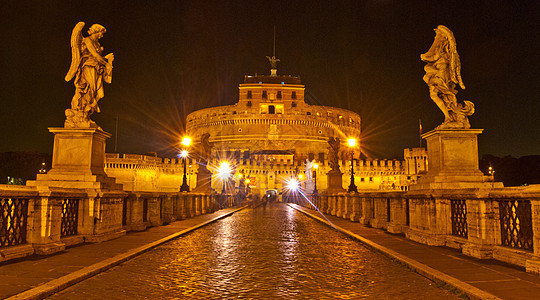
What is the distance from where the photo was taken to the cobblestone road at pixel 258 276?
5.04 m

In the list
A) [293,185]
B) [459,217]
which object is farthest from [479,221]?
[293,185]

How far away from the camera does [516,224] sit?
6.68 meters

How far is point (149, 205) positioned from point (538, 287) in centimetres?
1142

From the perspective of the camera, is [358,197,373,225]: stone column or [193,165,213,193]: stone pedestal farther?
[193,165,213,193]: stone pedestal

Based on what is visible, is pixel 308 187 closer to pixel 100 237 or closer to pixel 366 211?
pixel 366 211

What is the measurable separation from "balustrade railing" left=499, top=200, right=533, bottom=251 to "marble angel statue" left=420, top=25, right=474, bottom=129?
2724 millimetres

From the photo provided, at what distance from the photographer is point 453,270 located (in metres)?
6.08

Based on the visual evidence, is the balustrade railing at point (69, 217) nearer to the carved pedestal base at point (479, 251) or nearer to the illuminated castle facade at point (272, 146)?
the carved pedestal base at point (479, 251)

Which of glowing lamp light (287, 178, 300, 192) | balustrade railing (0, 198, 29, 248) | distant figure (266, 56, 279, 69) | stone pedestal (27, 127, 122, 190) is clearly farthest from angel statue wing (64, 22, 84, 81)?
distant figure (266, 56, 279, 69)

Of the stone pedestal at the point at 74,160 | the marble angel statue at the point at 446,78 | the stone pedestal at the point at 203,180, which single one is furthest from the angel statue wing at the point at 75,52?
the stone pedestal at the point at 203,180

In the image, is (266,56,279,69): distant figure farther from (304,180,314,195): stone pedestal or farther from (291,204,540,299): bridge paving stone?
(291,204,540,299): bridge paving stone

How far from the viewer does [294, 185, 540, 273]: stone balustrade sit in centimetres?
619

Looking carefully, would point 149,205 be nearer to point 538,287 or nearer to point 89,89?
point 89,89

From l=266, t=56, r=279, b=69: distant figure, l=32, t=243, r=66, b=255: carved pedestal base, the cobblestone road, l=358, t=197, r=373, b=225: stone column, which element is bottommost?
the cobblestone road
